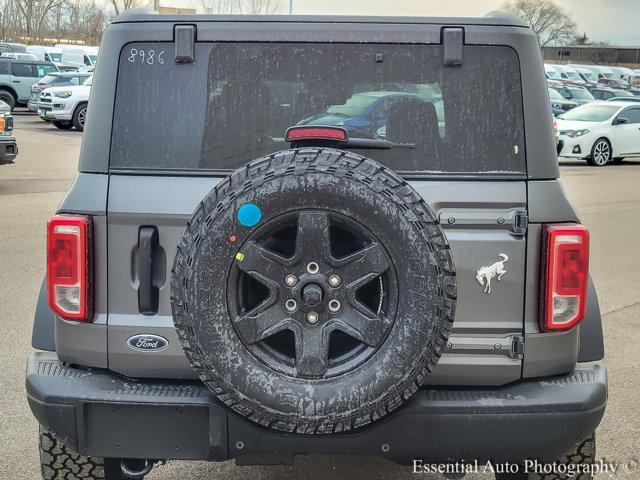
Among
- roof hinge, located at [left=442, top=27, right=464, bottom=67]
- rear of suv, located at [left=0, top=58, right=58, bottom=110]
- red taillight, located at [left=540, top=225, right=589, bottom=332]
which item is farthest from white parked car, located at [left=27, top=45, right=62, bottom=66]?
red taillight, located at [left=540, top=225, right=589, bottom=332]

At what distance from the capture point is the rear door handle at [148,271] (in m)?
2.94

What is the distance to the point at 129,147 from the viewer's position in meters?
3.04

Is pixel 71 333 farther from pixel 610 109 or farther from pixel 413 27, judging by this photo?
pixel 610 109

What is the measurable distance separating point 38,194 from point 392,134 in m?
10.7

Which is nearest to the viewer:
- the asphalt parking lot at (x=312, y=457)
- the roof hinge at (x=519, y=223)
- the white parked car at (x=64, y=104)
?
the roof hinge at (x=519, y=223)

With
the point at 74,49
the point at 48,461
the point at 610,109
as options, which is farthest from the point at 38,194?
the point at 74,49

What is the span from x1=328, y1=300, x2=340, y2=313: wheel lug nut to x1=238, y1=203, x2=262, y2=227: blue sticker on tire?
1.11 ft

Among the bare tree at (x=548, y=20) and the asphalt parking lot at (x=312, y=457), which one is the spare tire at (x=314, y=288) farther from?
the bare tree at (x=548, y=20)

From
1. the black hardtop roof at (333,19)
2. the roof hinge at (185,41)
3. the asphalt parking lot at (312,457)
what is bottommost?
the asphalt parking lot at (312,457)

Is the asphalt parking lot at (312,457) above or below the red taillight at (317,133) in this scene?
below

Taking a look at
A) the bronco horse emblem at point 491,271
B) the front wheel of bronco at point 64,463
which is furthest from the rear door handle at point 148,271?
the bronco horse emblem at point 491,271

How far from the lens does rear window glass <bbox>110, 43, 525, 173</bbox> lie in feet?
9.93

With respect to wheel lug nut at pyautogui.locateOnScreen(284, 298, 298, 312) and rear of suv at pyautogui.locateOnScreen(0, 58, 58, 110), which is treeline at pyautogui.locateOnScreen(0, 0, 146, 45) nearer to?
rear of suv at pyautogui.locateOnScreen(0, 58, 58, 110)

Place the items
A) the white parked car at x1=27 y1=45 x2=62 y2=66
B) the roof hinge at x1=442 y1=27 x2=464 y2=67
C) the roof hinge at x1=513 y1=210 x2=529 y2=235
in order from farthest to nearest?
the white parked car at x1=27 y1=45 x2=62 y2=66 → the roof hinge at x1=442 y1=27 x2=464 y2=67 → the roof hinge at x1=513 y1=210 x2=529 y2=235
